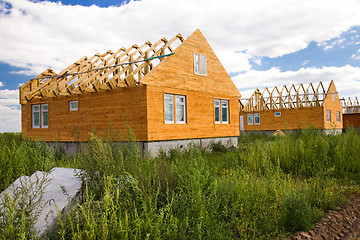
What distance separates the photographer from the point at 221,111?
1792 cm

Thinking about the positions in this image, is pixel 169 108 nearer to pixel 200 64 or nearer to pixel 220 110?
pixel 200 64

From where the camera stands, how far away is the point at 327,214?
18.2ft

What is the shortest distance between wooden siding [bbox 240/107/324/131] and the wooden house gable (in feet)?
54.5

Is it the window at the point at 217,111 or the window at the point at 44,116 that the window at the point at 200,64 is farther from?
the window at the point at 44,116

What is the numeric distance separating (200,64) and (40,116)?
36.4ft

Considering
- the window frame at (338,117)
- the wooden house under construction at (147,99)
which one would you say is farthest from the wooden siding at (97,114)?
the window frame at (338,117)

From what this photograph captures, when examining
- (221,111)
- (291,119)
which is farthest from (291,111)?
(221,111)

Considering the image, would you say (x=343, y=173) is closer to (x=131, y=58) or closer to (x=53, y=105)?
(x=131, y=58)

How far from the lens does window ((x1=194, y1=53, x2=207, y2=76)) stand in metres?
16.0

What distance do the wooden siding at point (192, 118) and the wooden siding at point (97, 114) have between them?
50 centimetres

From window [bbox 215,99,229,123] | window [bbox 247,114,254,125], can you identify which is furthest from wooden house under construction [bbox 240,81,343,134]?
window [bbox 215,99,229,123]

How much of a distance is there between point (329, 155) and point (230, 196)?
5.78 m

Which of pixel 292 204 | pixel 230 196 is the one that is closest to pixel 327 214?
pixel 292 204

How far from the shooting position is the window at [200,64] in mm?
16047
